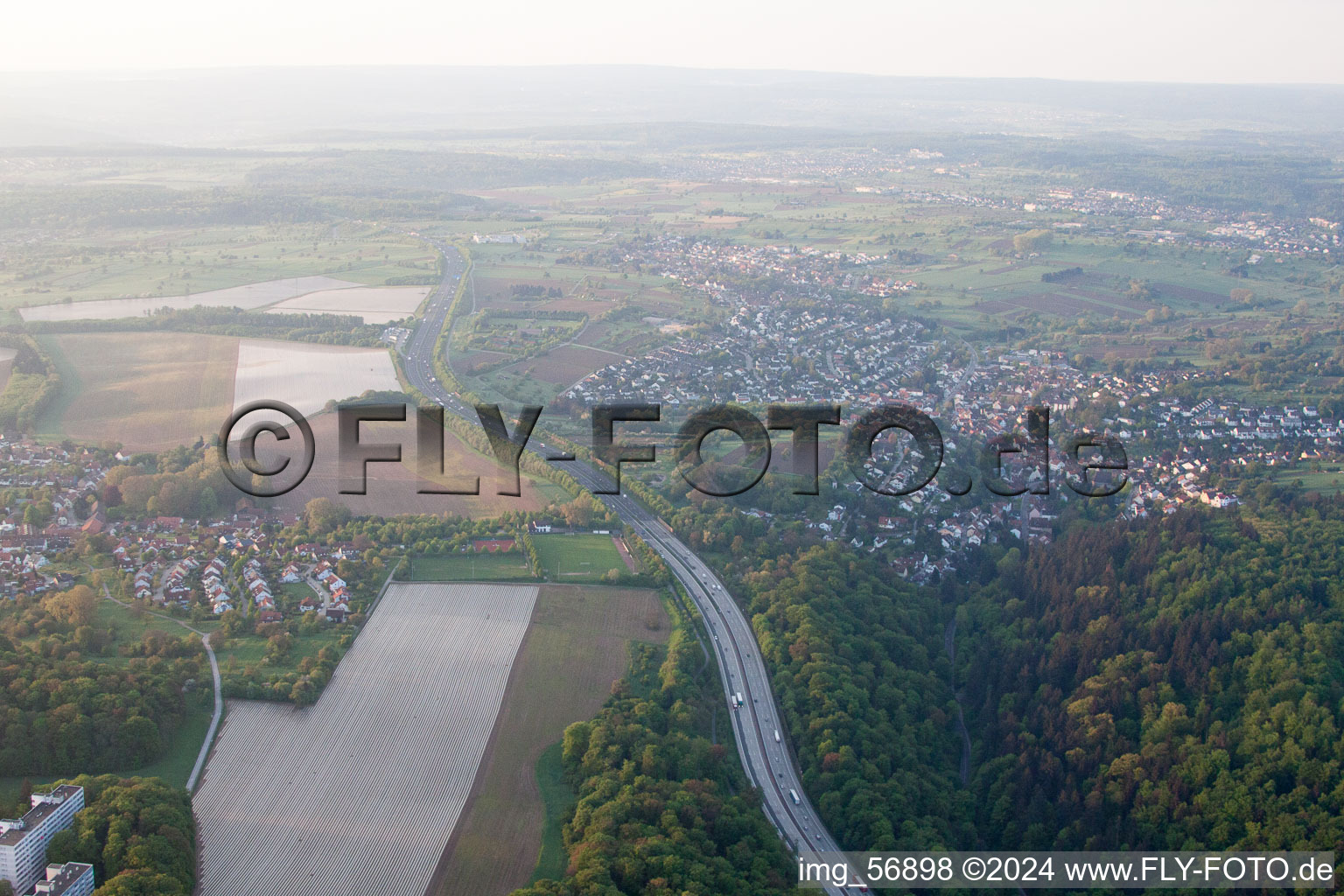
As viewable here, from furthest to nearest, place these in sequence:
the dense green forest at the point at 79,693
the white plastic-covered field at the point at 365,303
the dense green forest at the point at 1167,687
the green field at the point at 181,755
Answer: the white plastic-covered field at the point at 365,303, the dense green forest at the point at 1167,687, the dense green forest at the point at 79,693, the green field at the point at 181,755

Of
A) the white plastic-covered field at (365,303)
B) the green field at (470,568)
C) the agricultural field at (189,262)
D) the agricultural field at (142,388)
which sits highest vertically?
the agricultural field at (189,262)

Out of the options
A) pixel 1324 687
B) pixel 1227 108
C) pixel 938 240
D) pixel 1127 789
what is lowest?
pixel 1127 789

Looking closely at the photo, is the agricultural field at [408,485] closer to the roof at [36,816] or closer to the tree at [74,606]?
the tree at [74,606]

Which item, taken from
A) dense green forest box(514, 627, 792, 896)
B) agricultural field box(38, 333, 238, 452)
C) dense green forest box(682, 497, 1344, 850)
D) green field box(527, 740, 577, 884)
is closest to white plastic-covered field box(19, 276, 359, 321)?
agricultural field box(38, 333, 238, 452)

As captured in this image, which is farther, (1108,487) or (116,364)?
(116,364)

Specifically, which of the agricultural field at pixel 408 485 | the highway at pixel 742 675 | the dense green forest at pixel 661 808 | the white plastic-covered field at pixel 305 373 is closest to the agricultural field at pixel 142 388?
the white plastic-covered field at pixel 305 373

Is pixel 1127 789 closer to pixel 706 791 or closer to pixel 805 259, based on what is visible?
pixel 706 791

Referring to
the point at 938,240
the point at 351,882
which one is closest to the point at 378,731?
the point at 351,882
